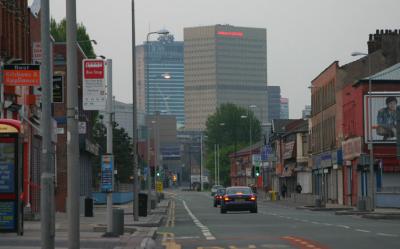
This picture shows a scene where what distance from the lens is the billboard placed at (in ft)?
221

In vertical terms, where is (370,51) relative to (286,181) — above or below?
above

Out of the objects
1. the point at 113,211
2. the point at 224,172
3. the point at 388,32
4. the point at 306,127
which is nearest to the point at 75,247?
the point at 113,211

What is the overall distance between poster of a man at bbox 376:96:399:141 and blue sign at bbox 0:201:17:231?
47.2 m

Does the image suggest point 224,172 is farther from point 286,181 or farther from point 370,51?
point 370,51

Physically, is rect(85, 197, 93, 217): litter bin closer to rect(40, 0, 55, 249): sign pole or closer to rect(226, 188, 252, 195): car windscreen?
rect(226, 188, 252, 195): car windscreen

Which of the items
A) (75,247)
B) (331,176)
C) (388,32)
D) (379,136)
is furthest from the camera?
(331,176)

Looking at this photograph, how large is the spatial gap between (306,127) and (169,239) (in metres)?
79.8

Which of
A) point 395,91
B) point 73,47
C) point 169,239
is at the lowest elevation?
point 169,239

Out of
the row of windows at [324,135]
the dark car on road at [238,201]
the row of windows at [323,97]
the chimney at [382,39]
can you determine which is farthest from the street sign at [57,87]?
the row of windows at [324,135]

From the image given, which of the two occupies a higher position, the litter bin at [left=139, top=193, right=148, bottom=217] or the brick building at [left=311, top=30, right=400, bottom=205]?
Answer: the brick building at [left=311, top=30, right=400, bottom=205]

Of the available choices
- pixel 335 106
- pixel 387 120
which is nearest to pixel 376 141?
pixel 387 120

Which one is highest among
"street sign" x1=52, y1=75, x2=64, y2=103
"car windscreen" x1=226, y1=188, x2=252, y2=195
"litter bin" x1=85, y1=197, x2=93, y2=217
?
"street sign" x1=52, y1=75, x2=64, y2=103

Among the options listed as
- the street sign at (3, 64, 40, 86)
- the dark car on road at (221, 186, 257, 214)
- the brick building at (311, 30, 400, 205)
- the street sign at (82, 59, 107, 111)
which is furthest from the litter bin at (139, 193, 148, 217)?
the brick building at (311, 30, 400, 205)

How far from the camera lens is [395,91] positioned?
226ft
